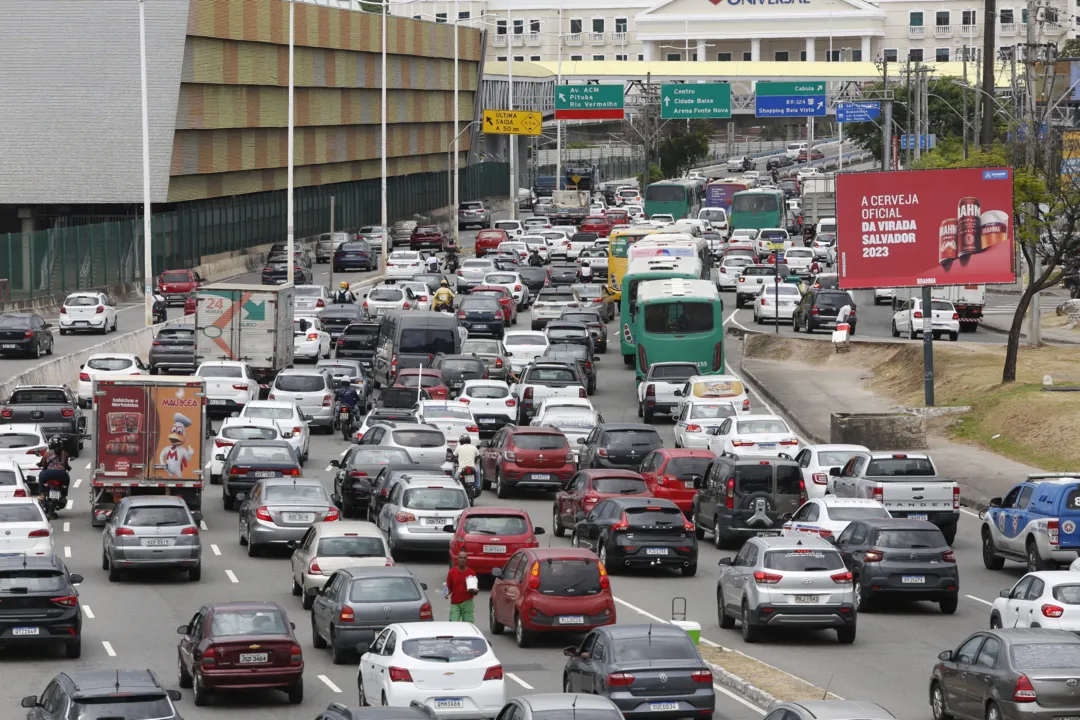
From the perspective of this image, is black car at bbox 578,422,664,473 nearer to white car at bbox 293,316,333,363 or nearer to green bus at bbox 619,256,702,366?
green bus at bbox 619,256,702,366

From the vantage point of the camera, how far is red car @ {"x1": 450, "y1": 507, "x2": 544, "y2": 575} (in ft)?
89.2

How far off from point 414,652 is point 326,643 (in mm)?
5034

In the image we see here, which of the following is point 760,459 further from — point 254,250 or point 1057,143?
point 254,250

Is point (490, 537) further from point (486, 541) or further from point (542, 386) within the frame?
point (542, 386)

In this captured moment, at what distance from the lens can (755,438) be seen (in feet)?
123

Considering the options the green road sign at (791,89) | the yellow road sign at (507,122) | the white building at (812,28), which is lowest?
the yellow road sign at (507,122)

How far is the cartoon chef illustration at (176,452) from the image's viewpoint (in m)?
33.4

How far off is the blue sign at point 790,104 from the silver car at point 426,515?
94.7m

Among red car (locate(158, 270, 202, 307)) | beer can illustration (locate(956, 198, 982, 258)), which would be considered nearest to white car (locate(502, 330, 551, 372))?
beer can illustration (locate(956, 198, 982, 258))

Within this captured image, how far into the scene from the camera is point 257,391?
153 feet

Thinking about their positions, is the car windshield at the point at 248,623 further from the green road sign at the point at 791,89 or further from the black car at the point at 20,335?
the green road sign at the point at 791,89

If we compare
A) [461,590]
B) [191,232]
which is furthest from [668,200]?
[461,590]

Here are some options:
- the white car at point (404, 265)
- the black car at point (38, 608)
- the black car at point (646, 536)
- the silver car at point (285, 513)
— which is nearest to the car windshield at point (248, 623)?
the black car at point (38, 608)

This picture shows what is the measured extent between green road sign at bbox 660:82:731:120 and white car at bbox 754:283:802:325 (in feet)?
180
